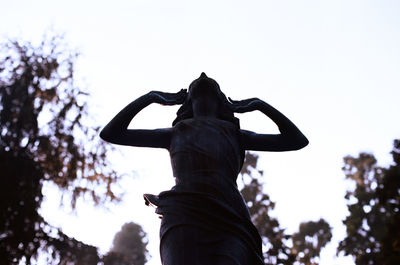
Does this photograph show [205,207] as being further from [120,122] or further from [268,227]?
[268,227]

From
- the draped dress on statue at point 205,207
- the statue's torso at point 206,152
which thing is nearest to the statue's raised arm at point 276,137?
the statue's torso at point 206,152

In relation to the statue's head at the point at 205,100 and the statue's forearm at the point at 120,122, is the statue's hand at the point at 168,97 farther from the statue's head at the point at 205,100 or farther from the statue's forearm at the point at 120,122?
the statue's forearm at the point at 120,122

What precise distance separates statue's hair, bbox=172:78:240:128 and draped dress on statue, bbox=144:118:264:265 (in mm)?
323

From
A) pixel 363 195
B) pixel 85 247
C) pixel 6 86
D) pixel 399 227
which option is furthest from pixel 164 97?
pixel 363 195

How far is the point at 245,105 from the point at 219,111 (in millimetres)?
239

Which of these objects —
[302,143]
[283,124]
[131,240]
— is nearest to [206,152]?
[283,124]

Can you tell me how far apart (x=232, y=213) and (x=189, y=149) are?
0.69 metres

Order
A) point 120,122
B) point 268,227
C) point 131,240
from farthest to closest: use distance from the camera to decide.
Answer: point 131,240
point 268,227
point 120,122

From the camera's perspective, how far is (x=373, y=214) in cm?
2369

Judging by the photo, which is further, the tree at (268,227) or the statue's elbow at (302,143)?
the tree at (268,227)

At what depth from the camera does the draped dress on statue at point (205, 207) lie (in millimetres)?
3273

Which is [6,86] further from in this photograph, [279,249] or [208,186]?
[208,186]

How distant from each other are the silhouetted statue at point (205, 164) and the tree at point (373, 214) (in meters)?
11.2

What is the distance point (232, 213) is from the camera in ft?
11.2
